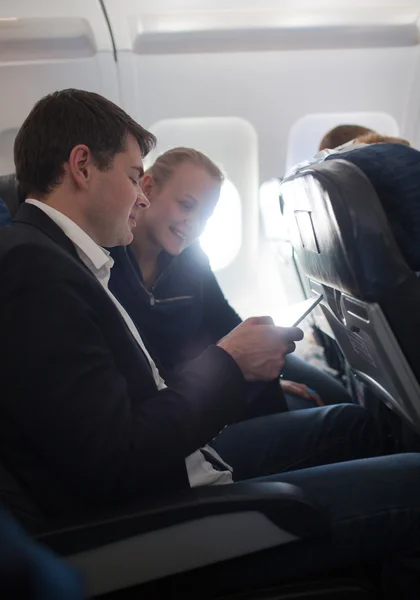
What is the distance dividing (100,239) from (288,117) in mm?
2301

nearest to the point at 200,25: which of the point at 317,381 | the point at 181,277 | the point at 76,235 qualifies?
the point at 181,277

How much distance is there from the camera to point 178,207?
214 cm

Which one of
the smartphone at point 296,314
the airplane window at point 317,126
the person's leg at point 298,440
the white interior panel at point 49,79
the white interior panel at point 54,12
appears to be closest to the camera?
the smartphone at point 296,314

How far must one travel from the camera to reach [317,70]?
308cm

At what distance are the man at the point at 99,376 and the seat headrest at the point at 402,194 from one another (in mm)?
366

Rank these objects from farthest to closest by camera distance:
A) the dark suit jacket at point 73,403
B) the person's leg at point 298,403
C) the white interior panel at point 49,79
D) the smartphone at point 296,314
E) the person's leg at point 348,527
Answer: the white interior panel at point 49,79, the person's leg at point 298,403, the smartphone at point 296,314, the person's leg at point 348,527, the dark suit jacket at point 73,403

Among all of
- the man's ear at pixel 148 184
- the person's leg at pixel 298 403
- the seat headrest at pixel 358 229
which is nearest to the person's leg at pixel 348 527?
the seat headrest at pixel 358 229

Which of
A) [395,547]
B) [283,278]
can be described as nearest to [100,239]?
[395,547]

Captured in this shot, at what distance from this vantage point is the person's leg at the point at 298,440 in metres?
1.55

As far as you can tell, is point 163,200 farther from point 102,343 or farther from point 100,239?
point 102,343

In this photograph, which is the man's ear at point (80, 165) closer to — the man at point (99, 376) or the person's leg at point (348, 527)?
the man at point (99, 376)

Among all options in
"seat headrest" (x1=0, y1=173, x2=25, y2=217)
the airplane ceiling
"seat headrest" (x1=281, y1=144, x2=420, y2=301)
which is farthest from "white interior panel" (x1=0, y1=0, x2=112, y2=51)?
"seat headrest" (x1=281, y1=144, x2=420, y2=301)

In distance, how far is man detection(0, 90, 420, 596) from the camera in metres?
0.86

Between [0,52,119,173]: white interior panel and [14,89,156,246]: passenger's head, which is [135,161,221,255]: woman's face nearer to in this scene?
[14,89,156,246]: passenger's head
